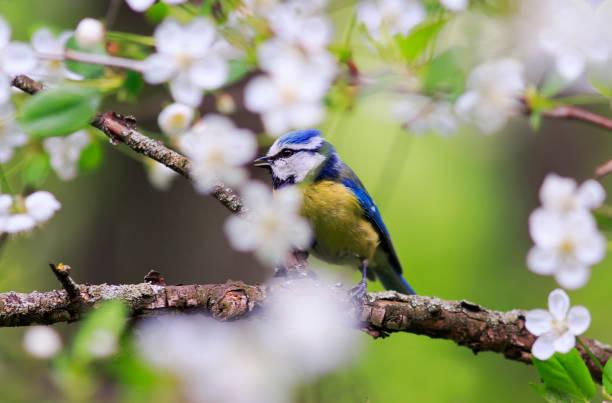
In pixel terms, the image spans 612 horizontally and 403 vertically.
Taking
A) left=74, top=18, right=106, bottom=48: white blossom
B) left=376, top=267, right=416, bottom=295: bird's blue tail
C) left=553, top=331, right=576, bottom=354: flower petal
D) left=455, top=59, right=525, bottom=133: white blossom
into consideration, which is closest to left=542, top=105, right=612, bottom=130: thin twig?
left=455, top=59, right=525, bottom=133: white blossom

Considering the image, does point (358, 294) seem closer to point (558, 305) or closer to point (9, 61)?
point (558, 305)

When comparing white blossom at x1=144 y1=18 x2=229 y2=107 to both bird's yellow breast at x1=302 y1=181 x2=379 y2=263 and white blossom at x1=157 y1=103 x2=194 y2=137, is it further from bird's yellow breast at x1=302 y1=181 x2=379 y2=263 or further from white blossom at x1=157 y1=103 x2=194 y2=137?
bird's yellow breast at x1=302 y1=181 x2=379 y2=263

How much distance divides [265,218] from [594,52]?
2.52ft

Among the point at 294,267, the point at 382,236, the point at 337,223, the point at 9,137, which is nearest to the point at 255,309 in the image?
the point at 294,267

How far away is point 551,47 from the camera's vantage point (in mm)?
1564

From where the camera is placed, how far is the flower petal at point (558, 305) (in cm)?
139

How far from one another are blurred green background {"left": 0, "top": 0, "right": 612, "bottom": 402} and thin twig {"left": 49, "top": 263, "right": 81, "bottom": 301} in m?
0.42

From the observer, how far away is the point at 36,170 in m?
1.79

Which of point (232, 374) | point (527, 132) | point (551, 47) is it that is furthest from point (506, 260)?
point (232, 374)

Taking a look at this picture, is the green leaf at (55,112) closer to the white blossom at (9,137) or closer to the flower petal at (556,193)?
the white blossom at (9,137)

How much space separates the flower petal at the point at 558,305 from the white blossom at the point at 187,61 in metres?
0.70

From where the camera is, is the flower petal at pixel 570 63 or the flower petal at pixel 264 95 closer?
the flower petal at pixel 264 95

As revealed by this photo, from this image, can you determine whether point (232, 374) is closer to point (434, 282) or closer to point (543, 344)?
point (543, 344)

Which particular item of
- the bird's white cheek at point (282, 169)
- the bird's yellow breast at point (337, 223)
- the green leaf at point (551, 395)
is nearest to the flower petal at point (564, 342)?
the green leaf at point (551, 395)
